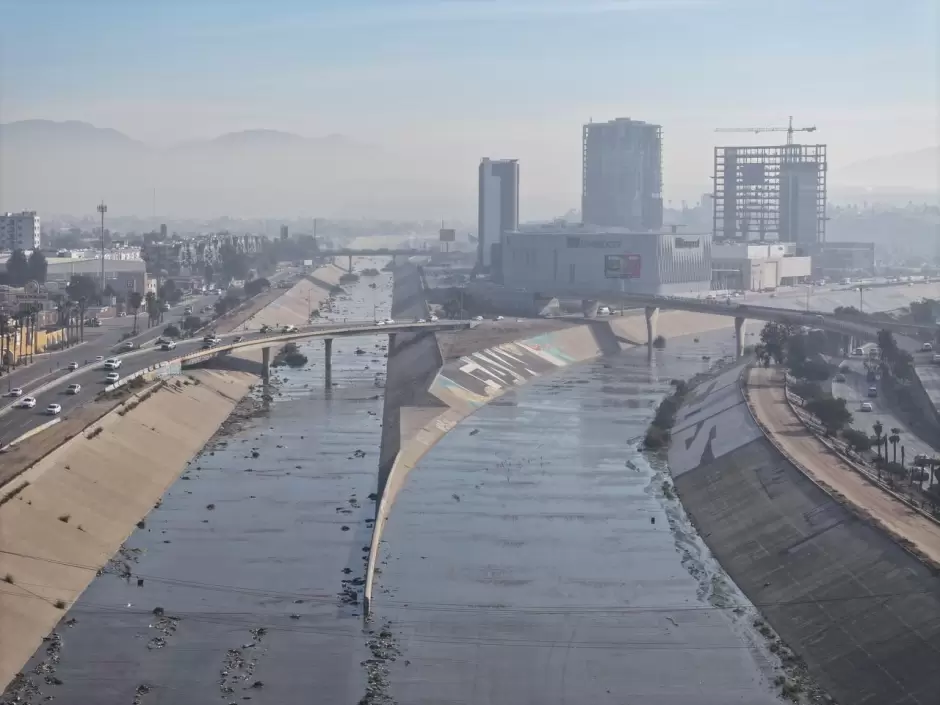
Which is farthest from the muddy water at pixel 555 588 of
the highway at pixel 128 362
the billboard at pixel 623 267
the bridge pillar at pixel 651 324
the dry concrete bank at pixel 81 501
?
the billboard at pixel 623 267

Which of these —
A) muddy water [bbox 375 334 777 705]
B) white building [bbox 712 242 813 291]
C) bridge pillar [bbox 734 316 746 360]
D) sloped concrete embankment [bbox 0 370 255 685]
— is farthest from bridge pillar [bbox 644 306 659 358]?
sloped concrete embankment [bbox 0 370 255 685]

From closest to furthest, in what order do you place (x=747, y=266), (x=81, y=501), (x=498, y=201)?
(x=81, y=501)
(x=747, y=266)
(x=498, y=201)

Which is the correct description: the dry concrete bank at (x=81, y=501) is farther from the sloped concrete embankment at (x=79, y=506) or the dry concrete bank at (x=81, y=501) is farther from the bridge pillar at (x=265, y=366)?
the bridge pillar at (x=265, y=366)

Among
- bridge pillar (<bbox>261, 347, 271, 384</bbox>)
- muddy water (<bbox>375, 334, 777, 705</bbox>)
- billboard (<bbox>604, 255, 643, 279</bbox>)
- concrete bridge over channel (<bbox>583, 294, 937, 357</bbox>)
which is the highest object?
billboard (<bbox>604, 255, 643, 279</bbox>)

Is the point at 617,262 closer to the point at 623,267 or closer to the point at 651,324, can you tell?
the point at 623,267

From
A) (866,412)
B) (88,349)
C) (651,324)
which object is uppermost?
(651,324)

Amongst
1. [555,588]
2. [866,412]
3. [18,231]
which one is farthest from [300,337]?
[18,231]

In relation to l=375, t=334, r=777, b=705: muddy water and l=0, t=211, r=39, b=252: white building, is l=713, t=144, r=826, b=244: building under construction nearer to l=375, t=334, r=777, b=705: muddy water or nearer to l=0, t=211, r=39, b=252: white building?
l=0, t=211, r=39, b=252: white building
